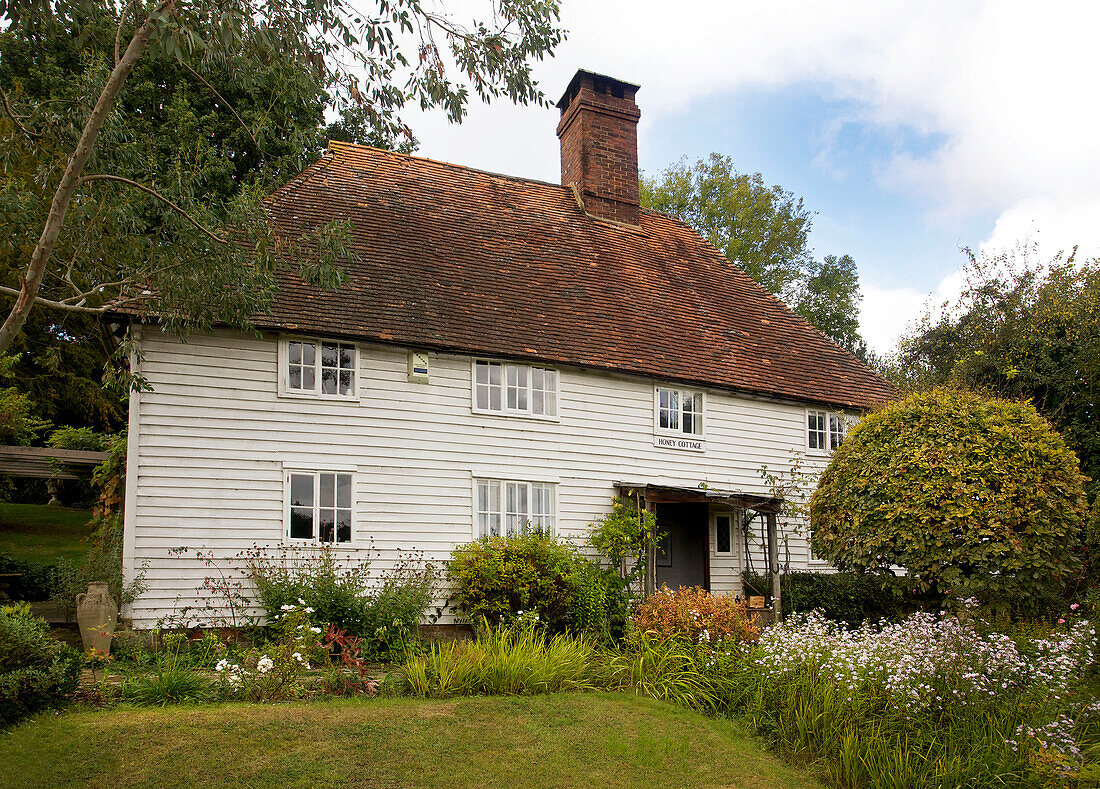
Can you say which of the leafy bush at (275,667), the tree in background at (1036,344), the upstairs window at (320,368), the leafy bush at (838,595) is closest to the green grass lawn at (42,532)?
the upstairs window at (320,368)

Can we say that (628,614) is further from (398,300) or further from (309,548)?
(398,300)

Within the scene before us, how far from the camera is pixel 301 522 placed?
43.5 ft

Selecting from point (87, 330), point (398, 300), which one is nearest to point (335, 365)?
point (398, 300)

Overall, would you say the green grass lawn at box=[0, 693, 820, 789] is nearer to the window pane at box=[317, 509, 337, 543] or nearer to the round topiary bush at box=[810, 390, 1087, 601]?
the window pane at box=[317, 509, 337, 543]

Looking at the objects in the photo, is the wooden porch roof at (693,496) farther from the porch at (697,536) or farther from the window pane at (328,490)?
the window pane at (328,490)

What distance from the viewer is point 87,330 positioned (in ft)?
80.2

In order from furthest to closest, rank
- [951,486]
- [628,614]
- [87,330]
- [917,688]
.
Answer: [87,330] < [628,614] < [951,486] < [917,688]

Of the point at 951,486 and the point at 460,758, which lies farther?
the point at 951,486

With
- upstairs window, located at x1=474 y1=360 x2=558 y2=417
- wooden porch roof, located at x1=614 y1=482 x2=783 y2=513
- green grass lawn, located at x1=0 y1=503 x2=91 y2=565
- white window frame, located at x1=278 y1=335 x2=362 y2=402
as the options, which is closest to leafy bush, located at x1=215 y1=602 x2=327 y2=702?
white window frame, located at x1=278 y1=335 x2=362 y2=402

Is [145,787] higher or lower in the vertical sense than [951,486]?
lower

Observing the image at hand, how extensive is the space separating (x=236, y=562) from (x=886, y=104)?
13805 millimetres

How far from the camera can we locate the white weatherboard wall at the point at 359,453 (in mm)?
12492

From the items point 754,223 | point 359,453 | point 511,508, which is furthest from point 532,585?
point 754,223

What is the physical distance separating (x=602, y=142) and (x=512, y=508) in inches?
379
